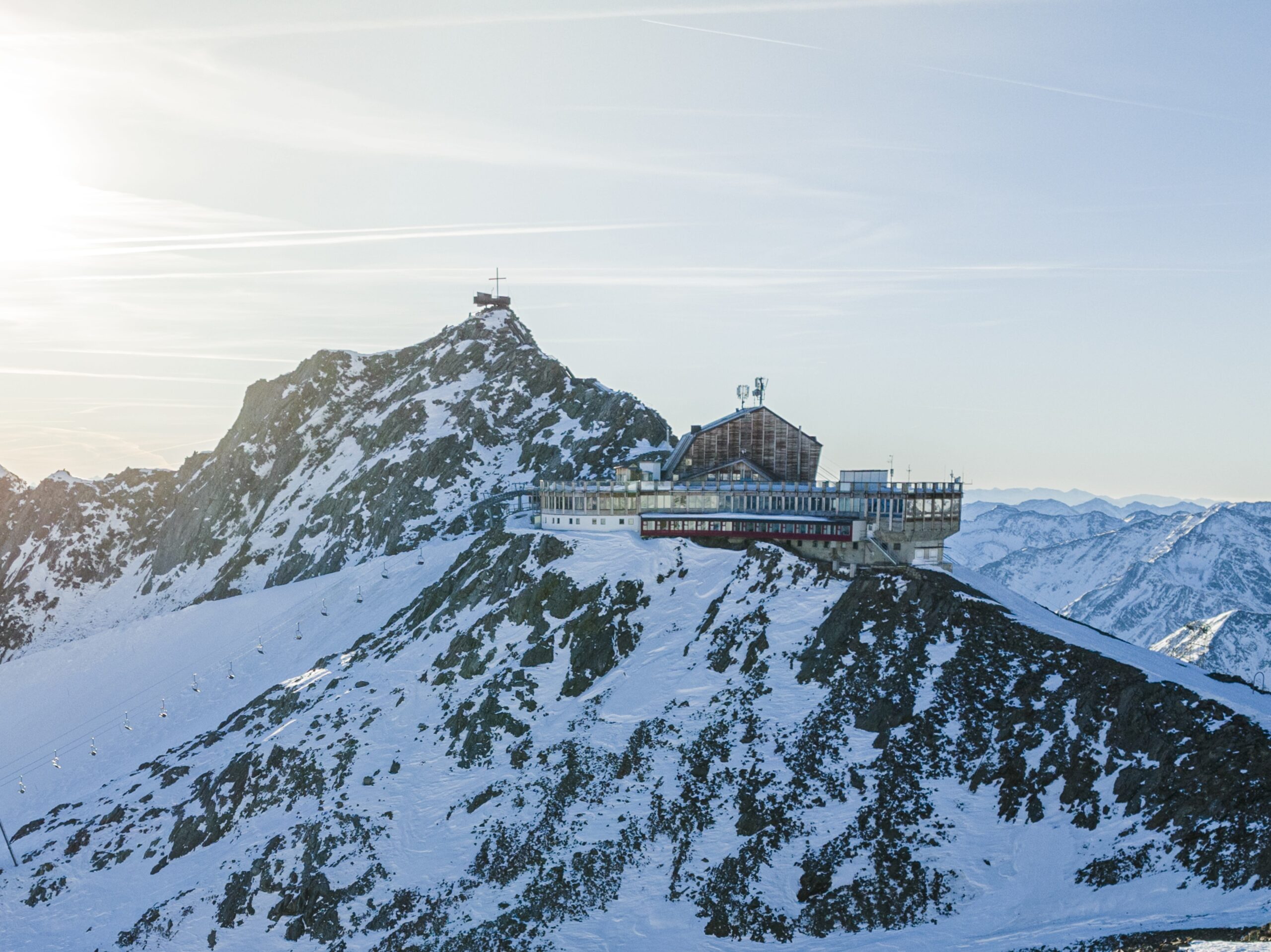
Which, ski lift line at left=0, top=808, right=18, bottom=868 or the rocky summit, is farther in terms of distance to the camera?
ski lift line at left=0, top=808, right=18, bottom=868

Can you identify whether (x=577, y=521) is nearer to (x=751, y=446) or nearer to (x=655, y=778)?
(x=751, y=446)

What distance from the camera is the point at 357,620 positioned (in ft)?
339

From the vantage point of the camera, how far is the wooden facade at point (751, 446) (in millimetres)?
110938

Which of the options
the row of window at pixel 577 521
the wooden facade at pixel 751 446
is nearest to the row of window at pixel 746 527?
the row of window at pixel 577 521

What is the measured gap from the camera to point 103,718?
107m

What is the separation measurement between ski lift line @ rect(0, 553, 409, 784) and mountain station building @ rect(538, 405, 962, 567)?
37.8 meters

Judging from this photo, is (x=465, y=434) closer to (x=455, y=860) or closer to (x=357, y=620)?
(x=357, y=620)

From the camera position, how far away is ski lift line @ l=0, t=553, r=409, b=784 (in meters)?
101

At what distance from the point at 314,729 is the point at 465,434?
89661 mm

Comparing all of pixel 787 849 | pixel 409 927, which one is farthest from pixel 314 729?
pixel 787 849

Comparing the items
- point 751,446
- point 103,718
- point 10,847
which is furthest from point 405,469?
point 10,847

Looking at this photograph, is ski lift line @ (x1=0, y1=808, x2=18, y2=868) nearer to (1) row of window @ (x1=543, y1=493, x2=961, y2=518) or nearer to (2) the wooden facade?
(1) row of window @ (x1=543, y1=493, x2=961, y2=518)

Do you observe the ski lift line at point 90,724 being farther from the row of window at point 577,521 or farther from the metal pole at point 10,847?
the row of window at point 577,521

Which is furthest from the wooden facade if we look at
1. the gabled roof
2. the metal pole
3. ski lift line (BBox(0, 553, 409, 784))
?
the metal pole
